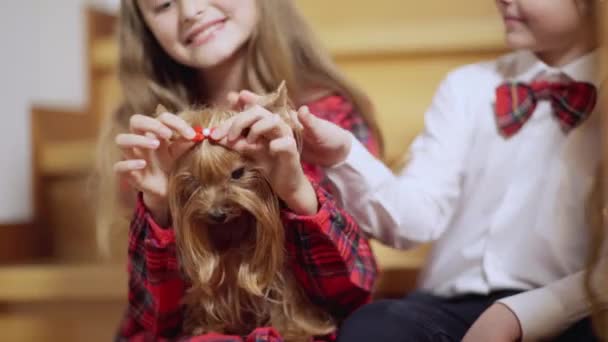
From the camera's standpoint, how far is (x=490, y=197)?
874 mm

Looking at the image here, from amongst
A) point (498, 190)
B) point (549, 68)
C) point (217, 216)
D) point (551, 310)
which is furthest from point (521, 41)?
point (217, 216)

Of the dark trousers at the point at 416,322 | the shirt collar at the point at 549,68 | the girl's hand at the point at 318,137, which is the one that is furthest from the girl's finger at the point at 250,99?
the shirt collar at the point at 549,68

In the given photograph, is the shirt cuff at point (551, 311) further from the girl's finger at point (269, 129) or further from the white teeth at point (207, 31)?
the white teeth at point (207, 31)

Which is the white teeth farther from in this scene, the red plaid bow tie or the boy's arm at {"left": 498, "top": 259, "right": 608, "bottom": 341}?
the boy's arm at {"left": 498, "top": 259, "right": 608, "bottom": 341}

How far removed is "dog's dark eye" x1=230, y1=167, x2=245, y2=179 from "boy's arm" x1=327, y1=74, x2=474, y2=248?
0.14m

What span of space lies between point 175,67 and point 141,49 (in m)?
0.05

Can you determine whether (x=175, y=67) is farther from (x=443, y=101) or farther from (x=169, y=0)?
(x=443, y=101)

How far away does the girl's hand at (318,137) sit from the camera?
2.33 ft

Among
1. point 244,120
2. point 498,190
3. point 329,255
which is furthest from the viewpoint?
point 498,190

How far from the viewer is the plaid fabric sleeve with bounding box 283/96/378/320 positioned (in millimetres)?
730

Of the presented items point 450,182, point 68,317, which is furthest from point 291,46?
point 68,317

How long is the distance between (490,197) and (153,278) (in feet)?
1.38

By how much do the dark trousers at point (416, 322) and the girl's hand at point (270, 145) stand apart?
0.47ft

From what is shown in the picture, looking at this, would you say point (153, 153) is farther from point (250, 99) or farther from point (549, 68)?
point (549, 68)
